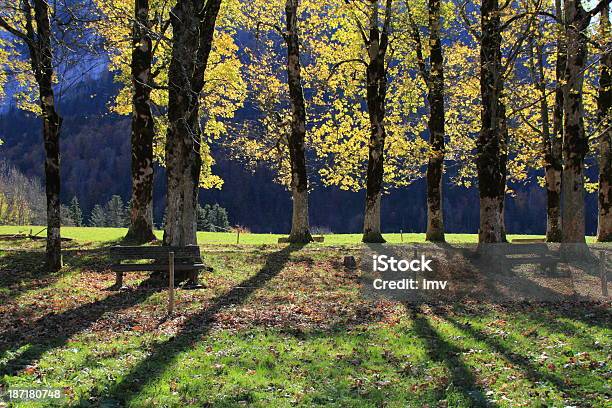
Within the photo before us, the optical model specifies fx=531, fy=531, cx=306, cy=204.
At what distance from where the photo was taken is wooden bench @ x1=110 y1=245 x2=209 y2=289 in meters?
15.5

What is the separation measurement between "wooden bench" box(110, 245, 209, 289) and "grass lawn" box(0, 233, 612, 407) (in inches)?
26.2

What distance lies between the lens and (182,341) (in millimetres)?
10828

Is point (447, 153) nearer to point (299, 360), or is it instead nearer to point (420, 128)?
point (420, 128)

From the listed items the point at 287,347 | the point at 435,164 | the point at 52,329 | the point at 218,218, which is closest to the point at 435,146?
the point at 435,164

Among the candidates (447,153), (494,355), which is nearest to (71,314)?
(494,355)

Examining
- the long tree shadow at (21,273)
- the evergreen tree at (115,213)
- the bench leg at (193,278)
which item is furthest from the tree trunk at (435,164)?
the evergreen tree at (115,213)

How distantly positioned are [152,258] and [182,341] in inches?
209

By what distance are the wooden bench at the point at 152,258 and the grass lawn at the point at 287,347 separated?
A: 67 cm

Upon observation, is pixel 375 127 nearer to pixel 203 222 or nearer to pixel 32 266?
pixel 32 266

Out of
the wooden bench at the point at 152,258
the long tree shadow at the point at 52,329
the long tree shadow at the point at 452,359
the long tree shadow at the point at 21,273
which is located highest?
the wooden bench at the point at 152,258

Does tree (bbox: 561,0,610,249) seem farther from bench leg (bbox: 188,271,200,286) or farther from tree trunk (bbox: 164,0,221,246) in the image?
bench leg (bbox: 188,271,200,286)

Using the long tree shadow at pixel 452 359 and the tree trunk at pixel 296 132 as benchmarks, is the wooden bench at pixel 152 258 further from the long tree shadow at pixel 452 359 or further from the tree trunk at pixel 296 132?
the tree trunk at pixel 296 132

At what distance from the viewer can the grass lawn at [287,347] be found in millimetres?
8023

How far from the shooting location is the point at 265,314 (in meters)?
13.3
